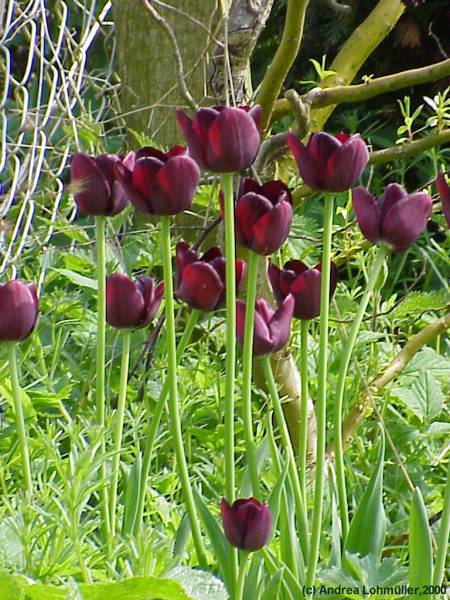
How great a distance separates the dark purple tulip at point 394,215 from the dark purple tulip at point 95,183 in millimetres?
242

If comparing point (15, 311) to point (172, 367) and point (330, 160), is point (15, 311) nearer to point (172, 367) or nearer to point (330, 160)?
point (172, 367)

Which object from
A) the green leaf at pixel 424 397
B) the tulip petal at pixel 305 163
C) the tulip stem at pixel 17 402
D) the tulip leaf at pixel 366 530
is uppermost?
the tulip petal at pixel 305 163

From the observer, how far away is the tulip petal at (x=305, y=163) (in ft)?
3.29

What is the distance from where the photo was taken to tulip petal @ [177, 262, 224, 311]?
103 cm

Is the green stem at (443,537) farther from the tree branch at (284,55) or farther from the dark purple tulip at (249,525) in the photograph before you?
the tree branch at (284,55)

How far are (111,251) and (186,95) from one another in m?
0.42

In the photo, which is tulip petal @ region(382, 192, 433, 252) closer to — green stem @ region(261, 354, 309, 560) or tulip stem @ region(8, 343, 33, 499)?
green stem @ region(261, 354, 309, 560)

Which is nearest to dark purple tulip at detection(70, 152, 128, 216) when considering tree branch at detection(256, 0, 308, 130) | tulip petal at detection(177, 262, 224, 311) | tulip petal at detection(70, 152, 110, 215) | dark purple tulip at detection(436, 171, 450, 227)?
tulip petal at detection(70, 152, 110, 215)

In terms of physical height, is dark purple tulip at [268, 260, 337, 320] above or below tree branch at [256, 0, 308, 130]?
below

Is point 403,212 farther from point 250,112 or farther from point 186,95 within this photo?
point 186,95

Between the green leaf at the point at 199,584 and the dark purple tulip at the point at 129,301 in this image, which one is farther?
the dark purple tulip at the point at 129,301

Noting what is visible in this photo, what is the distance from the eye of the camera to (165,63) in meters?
2.57

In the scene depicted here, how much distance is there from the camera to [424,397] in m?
1.83

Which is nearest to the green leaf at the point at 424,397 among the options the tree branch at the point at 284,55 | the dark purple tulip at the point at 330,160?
the tree branch at the point at 284,55
